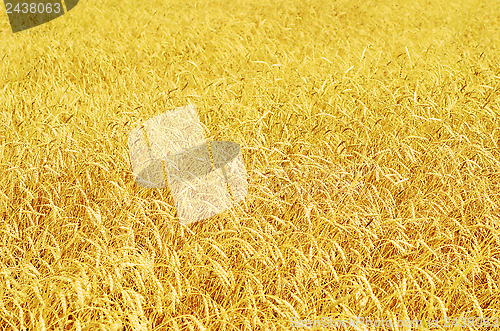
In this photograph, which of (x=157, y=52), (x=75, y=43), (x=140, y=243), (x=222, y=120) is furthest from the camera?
(x=75, y=43)

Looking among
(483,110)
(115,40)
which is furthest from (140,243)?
(115,40)

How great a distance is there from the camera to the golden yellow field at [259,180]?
1.61m

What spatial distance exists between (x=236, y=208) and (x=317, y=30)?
16.0ft

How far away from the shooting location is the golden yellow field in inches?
63.4

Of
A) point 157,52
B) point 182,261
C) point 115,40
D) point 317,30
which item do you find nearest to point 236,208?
point 182,261

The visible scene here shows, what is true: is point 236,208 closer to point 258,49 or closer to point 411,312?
point 411,312

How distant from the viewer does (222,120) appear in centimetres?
299

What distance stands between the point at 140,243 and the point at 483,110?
2.32m

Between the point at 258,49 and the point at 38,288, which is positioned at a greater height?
the point at 38,288

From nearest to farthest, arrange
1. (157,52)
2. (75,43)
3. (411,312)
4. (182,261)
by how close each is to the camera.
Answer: (411,312), (182,261), (157,52), (75,43)

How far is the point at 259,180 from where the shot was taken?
7.79ft

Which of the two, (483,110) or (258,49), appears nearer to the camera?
(483,110)

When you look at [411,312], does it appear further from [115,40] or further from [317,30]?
[317,30]

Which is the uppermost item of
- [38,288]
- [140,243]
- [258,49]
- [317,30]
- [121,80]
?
[38,288]
